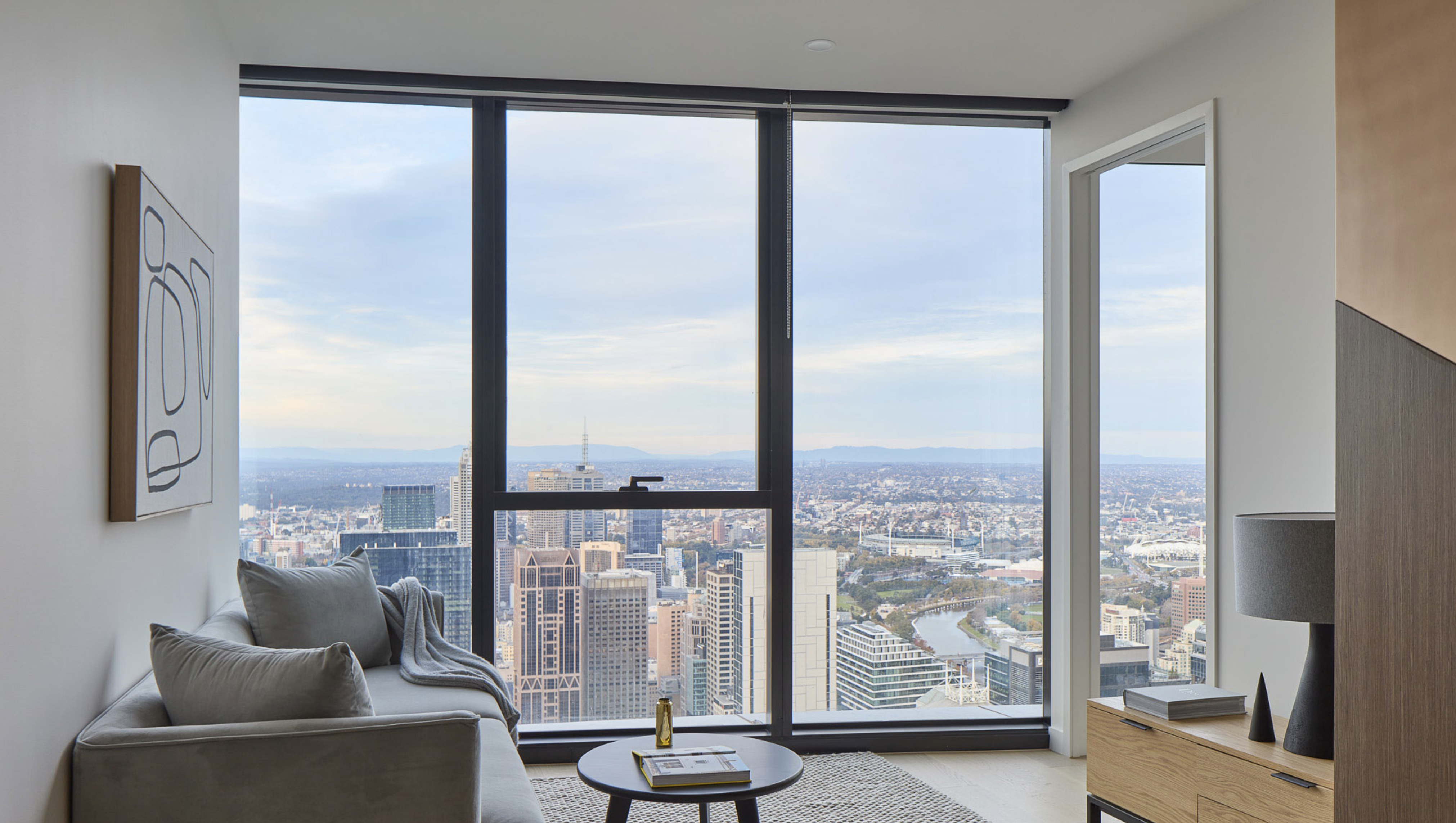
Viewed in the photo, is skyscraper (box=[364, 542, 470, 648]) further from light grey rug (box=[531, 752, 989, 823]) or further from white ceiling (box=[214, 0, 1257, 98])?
white ceiling (box=[214, 0, 1257, 98])

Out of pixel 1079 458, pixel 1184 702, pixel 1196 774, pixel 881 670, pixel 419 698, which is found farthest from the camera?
pixel 881 670

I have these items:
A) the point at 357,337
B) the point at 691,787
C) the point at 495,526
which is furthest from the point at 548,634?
the point at 691,787

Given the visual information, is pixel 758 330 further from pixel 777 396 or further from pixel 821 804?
pixel 821 804

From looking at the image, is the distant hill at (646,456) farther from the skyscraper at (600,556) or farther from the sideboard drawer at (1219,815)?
the sideboard drawer at (1219,815)

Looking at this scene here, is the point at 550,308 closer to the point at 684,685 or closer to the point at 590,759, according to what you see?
the point at 684,685

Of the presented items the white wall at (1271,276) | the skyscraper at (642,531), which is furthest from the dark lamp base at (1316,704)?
the skyscraper at (642,531)

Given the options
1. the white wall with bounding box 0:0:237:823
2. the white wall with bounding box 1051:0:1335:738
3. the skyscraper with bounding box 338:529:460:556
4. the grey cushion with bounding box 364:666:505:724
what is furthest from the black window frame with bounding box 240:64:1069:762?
the white wall with bounding box 0:0:237:823
